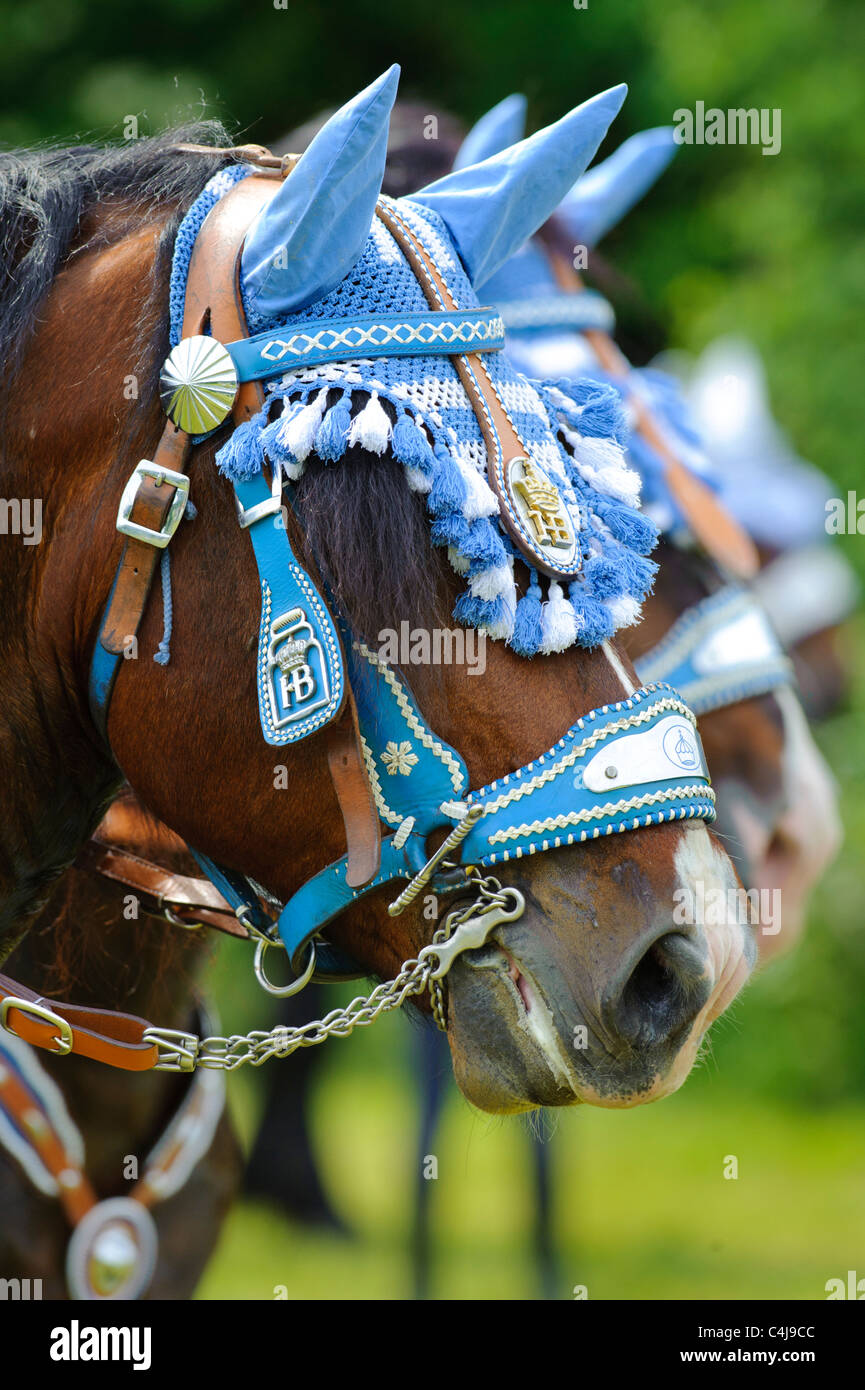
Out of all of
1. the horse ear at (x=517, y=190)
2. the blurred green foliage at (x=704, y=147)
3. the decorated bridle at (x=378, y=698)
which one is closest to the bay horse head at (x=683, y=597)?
the horse ear at (x=517, y=190)

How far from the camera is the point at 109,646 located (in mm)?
1726

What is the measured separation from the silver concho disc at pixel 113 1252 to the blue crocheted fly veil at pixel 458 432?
4.76 feet

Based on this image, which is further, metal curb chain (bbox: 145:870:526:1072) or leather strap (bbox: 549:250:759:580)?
leather strap (bbox: 549:250:759:580)

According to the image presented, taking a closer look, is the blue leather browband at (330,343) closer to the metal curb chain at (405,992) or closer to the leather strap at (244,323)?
the leather strap at (244,323)

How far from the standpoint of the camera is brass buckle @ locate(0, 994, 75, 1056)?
1758mm

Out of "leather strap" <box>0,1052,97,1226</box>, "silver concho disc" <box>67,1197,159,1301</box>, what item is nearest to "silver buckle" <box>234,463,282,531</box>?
"leather strap" <box>0,1052,97,1226</box>

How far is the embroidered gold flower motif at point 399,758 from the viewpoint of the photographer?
1.64 metres

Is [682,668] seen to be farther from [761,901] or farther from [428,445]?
[428,445]

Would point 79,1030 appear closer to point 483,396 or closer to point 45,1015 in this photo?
point 45,1015

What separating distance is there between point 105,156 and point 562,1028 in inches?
54.8

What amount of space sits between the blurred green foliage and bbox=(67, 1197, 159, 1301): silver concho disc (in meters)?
2.80

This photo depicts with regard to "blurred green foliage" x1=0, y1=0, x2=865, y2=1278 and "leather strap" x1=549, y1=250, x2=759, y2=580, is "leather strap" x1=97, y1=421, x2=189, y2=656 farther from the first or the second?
"blurred green foliage" x1=0, y1=0, x2=865, y2=1278

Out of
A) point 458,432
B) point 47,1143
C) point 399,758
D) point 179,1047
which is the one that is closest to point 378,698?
point 399,758

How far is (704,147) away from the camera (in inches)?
297
